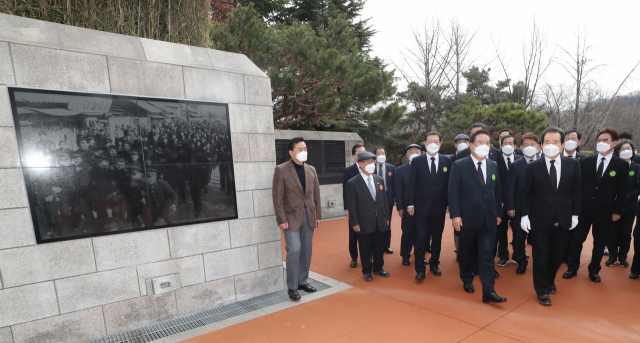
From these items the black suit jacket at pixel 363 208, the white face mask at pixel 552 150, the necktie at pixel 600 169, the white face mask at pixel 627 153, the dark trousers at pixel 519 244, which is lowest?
the dark trousers at pixel 519 244

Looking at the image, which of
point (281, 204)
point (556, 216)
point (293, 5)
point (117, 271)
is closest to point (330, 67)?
point (281, 204)

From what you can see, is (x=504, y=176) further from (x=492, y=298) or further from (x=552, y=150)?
(x=492, y=298)

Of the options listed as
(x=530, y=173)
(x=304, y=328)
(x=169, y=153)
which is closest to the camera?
(x=304, y=328)

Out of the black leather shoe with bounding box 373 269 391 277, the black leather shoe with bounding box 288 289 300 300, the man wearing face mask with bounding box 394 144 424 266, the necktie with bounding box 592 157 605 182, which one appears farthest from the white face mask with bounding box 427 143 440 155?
the black leather shoe with bounding box 288 289 300 300

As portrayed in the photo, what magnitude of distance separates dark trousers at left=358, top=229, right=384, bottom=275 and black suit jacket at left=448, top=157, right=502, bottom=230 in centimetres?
105

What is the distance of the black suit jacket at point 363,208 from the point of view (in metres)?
4.13

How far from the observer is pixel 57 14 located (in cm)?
324

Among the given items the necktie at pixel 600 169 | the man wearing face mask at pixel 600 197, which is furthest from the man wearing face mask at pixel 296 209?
the necktie at pixel 600 169

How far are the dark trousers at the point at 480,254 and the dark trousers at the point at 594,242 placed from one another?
1.31 m

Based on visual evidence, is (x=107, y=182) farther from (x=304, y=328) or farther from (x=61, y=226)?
(x=304, y=328)

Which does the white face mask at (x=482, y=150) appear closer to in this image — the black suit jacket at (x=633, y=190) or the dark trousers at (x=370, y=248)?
the dark trousers at (x=370, y=248)

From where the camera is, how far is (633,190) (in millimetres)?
4207

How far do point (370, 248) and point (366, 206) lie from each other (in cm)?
63

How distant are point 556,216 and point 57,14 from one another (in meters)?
5.54
